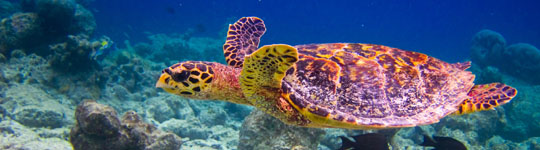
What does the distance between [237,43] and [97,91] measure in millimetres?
4565

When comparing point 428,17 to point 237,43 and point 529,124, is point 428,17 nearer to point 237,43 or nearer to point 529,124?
point 529,124

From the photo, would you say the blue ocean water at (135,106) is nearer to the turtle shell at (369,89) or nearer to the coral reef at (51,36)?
the coral reef at (51,36)

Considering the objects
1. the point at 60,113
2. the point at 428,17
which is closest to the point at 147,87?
the point at 60,113

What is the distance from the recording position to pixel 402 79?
9.00 ft

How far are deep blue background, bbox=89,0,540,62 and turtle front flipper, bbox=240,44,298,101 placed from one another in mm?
23763

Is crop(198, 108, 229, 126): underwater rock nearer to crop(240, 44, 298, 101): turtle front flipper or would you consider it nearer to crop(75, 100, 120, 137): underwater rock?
crop(75, 100, 120, 137): underwater rock

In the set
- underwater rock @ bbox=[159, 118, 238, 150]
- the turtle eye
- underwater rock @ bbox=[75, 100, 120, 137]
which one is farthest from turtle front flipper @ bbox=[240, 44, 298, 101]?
underwater rock @ bbox=[159, 118, 238, 150]

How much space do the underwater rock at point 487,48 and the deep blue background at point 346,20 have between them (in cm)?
1337

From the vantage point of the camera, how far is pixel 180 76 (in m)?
2.39

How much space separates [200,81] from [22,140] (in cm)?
277

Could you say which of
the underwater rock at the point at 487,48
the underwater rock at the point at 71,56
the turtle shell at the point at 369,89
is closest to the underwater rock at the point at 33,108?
the underwater rock at the point at 71,56

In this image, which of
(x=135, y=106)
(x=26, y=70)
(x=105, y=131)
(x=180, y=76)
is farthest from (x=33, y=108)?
(x=180, y=76)

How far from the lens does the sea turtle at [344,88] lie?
2.43 m

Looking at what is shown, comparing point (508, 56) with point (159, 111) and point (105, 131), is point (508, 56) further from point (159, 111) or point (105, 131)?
point (105, 131)
